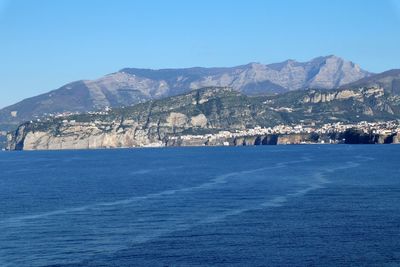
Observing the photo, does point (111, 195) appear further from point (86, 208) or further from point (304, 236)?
point (304, 236)

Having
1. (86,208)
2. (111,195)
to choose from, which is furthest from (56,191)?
(86,208)

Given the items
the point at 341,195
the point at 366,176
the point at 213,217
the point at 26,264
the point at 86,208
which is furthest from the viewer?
the point at 366,176

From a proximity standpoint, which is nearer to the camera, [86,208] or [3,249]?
[3,249]

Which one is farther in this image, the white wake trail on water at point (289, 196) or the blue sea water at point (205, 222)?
the white wake trail on water at point (289, 196)

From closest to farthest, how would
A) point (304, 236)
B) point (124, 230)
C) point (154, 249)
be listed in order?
point (154, 249) < point (304, 236) < point (124, 230)

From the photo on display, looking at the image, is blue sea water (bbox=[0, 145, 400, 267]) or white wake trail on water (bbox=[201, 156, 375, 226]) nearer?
blue sea water (bbox=[0, 145, 400, 267])

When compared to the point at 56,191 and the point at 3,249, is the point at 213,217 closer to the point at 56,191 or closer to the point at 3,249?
the point at 3,249

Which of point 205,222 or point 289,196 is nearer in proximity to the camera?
point 205,222
